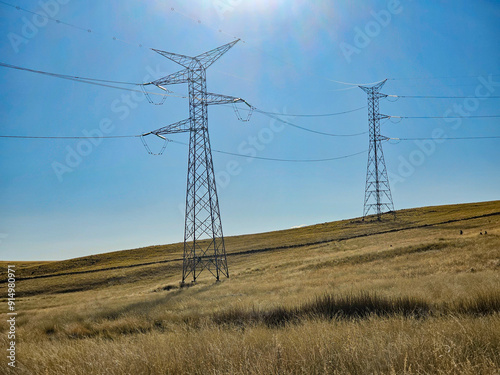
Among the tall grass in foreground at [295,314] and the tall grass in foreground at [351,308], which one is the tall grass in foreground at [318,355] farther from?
the tall grass in foreground at [351,308]

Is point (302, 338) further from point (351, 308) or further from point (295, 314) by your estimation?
point (351, 308)

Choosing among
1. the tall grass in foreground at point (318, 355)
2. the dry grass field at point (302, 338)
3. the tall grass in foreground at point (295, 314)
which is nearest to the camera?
the tall grass in foreground at point (318, 355)

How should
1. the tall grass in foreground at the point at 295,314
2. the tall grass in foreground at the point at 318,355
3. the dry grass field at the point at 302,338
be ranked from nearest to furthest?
the tall grass in foreground at the point at 318,355, the dry grass field at the point at 302,338, the tall grass in foreground at the point at 295,314

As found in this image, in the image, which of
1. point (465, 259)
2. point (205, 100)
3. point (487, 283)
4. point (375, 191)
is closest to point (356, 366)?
point (487, 283)

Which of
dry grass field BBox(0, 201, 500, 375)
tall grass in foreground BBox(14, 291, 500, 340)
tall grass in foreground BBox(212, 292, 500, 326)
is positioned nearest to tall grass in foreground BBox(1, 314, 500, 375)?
dry grass field BBox(0, 201, 500, 375)

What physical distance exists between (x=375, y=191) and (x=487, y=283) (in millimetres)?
59209

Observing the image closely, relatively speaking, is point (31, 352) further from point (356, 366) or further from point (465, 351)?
point (465, 351)

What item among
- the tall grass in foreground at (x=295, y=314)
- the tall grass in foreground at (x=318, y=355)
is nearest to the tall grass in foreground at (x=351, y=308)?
the tall grass in foreground at (x=295, y=314)

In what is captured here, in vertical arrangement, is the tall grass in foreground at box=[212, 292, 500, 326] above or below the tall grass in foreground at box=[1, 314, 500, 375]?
below

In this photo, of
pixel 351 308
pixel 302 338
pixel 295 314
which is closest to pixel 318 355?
pixel 302 338

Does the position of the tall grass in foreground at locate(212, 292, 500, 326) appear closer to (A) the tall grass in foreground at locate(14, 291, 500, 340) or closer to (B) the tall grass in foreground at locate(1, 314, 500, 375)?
(A) the tall grass in foreground at locate(14, 291, 500, 340)

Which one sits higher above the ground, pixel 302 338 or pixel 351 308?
pixel 302 338

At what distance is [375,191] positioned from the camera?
217 ft

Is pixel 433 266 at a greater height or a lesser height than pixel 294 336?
lesser
